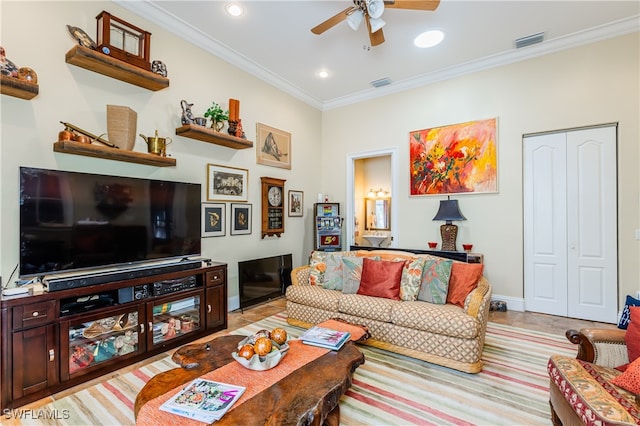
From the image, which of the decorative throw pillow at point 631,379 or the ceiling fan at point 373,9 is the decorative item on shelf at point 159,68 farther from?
the decorative throw pillow at point 631,379

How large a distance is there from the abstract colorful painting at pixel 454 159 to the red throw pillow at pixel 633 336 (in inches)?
112

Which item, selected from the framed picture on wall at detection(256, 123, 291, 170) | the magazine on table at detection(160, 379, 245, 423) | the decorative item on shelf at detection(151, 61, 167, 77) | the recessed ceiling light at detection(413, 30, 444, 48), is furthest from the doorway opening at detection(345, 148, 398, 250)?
the magazine on table at detection(160, 379, 245, 423)

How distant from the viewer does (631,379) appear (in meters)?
1.53

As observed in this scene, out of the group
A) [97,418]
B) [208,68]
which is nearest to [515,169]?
[208,68]

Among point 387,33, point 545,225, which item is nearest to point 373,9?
point 387,33

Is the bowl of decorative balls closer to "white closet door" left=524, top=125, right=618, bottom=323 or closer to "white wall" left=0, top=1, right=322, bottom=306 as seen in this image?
"white wall" left=0, top=1, right=322, bottom=306

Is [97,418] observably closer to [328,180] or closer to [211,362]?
[211,362]

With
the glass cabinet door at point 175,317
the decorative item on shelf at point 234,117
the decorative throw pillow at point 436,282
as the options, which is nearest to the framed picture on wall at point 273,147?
the decorative item on shelf at point 234,117

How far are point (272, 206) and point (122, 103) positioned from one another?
7.82 feet

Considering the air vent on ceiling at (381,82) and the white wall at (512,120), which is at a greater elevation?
the air vent on ceiling at (381,82)

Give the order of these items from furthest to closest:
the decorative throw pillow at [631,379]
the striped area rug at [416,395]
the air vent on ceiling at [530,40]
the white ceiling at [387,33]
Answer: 1. the air vent on ceiling at [530,40]
2. the white ceiling at [387,33]
3. the striped area rug at [416,395]
4. the decorative throw pillow at [631,379]

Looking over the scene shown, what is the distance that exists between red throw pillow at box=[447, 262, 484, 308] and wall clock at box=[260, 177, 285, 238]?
2.75 metres

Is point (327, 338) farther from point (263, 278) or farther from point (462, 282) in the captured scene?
point (263, 278)

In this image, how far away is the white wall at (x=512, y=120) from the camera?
3.60 m
